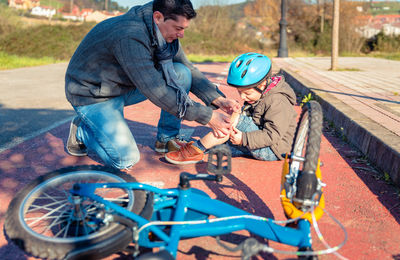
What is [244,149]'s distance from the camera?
3848mm

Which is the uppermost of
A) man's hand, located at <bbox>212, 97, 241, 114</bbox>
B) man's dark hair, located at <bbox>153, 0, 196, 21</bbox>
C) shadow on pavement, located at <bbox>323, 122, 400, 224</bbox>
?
man's dark hair, located at <bbox>153, 0, 196, 21</bbox>

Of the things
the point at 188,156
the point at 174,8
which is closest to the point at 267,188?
the point at 188,156

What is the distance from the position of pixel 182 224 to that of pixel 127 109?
184 inches

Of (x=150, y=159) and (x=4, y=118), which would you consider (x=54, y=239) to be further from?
(x=4, y=118)

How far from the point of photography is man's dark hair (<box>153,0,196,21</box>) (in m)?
2.89

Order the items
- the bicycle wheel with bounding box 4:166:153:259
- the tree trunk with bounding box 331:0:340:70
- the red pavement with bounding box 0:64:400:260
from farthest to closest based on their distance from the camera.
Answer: the tree trunk with bounding box 331:0:340:70, the red pavement with bounding box 0:64:400:260, the bicycle wheel with bounding box 4:166:153:259

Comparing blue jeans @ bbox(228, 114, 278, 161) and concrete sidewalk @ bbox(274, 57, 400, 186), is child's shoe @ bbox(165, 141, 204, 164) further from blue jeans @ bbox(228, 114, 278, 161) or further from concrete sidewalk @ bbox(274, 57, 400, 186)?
concrete sidewalk @ bbox(274, 57, 400, 186)

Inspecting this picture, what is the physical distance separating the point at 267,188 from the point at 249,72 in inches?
40.7

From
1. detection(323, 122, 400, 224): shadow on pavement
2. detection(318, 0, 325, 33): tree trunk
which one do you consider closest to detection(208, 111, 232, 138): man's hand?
detection(323, 122, 400, 224): shadow on pavement

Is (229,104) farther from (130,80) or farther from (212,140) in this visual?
(130,80)

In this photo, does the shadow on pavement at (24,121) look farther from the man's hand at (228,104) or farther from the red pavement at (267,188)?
the man's hand at (228,104)

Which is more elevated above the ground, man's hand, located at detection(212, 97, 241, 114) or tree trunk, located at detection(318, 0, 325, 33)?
tree trunk, located at detection(318, 0, 325, 33)

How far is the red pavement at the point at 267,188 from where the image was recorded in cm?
227

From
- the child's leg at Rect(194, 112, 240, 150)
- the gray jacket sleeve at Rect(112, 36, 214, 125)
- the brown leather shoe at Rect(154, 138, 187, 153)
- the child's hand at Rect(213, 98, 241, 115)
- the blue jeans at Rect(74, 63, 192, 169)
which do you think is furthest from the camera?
the brown leather shoe at Rect(154, 138, 187, 153)
